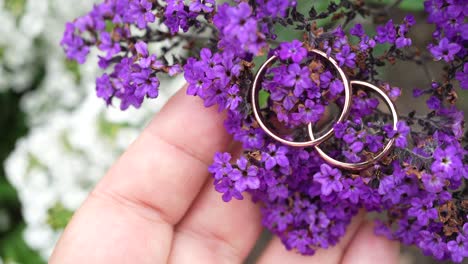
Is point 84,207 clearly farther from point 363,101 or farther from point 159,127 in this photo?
point 363,101

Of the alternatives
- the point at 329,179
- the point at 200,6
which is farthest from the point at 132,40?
the point at 329,179

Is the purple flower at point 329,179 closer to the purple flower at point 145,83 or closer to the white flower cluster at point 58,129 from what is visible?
the purple flower at point 145,83

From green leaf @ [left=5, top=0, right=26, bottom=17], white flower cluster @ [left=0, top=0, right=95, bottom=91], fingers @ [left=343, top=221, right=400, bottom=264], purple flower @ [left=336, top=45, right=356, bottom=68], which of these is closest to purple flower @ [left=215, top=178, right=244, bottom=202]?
purple flower @ [left=336, top=45, right=356, bottom=68]

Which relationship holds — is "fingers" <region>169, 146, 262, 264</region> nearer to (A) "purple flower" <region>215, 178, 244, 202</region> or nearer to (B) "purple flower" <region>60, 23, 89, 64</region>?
(A) "purple flower" <region>215, 178, 244, 202</region>

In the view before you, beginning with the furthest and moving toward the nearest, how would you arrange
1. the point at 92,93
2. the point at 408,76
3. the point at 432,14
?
1. the point at 408,76
2. the point at 92,93
3. the point at 432,14

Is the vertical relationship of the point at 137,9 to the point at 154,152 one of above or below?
above

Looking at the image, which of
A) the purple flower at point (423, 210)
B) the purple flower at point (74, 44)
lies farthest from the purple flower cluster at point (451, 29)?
the purple flower at point (74, 44)

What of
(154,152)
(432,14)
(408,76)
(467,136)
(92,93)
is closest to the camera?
(432,14)

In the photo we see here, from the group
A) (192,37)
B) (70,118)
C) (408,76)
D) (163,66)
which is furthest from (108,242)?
(408,76)
